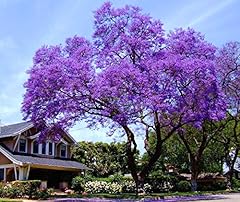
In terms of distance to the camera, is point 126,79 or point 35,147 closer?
point 126,79

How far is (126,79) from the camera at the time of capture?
2592cm

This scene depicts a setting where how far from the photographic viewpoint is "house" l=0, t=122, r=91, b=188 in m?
35.2

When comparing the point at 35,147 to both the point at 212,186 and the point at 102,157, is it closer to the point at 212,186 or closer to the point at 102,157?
the point at 102,157

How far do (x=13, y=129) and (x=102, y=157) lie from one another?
16.4 m

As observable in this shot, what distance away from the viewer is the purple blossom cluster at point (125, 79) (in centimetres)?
2625

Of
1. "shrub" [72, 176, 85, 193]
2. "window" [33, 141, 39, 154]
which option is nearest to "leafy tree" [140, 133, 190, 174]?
"shrub" [72, 176, 85, 193]

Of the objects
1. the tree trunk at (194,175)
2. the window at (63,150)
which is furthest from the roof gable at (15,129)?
the tree trunk at (194,175)

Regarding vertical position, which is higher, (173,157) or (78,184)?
(173,157)

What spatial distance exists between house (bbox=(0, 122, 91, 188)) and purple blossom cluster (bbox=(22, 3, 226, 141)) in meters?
5.81

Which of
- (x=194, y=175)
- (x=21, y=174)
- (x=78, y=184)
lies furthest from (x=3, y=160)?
(x=194, y=175)

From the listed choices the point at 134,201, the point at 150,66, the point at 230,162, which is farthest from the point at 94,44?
the point at 230,162

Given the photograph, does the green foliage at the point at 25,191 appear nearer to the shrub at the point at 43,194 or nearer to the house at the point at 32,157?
the shrub at the point at 43,194

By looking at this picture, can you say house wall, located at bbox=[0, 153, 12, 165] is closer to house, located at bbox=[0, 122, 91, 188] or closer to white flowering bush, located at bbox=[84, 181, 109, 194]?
house, located at bbox=[0, 122, 91, 188]

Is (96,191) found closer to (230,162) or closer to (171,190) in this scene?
(171,190)
